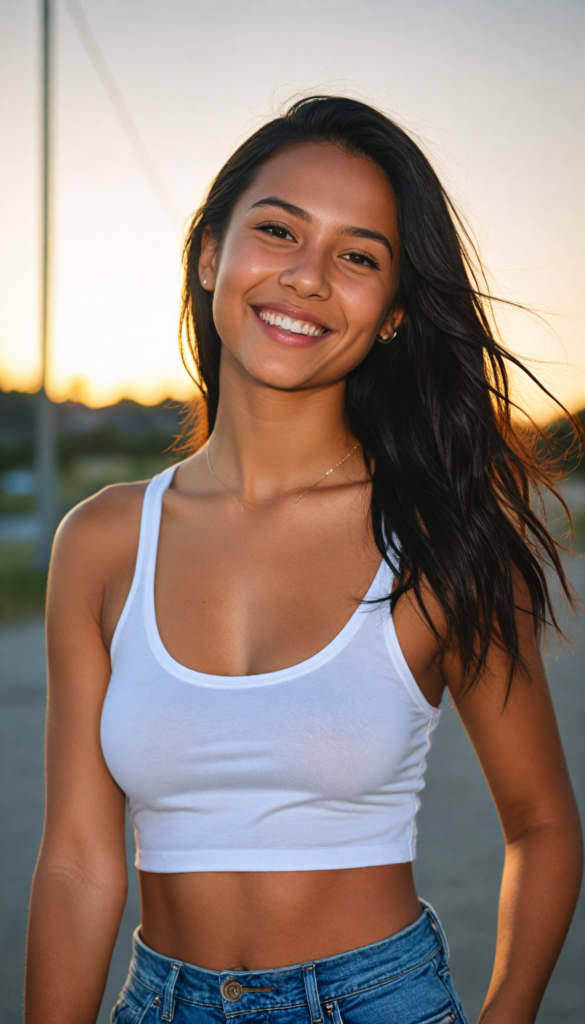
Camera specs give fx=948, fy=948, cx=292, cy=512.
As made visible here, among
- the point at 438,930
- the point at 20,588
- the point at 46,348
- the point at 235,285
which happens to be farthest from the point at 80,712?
the point at 20,588

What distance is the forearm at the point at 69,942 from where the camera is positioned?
167cm

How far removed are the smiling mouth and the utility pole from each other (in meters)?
9.36

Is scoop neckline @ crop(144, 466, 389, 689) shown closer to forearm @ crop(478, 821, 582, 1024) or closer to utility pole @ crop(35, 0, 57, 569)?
forearm @ crop(478, 821, 582, 1024)

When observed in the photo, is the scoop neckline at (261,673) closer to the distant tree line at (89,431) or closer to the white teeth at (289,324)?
the white teeth at (289,324)

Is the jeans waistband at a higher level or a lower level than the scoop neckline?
lower

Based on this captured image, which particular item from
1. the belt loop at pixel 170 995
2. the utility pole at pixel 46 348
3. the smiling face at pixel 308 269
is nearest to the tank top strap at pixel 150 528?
the smiling face at pixel 308 269

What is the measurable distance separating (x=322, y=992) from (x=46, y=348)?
10.0 m

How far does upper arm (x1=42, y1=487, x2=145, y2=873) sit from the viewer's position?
1752 mm

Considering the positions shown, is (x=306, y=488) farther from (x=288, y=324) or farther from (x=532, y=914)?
(x=532, y=914)

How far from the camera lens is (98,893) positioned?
5.72 ft

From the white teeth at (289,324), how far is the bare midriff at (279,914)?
1000 millimetres

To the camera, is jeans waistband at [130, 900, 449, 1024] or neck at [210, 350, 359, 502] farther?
neck at [210, 350, 359, 502]

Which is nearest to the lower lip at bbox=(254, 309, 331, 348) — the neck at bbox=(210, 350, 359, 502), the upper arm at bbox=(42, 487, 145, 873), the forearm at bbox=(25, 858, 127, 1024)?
the neck at bbox=(210, 350, 359, 502)

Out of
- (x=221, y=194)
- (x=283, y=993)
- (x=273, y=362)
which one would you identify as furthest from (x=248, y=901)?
(x=221, y=194)
